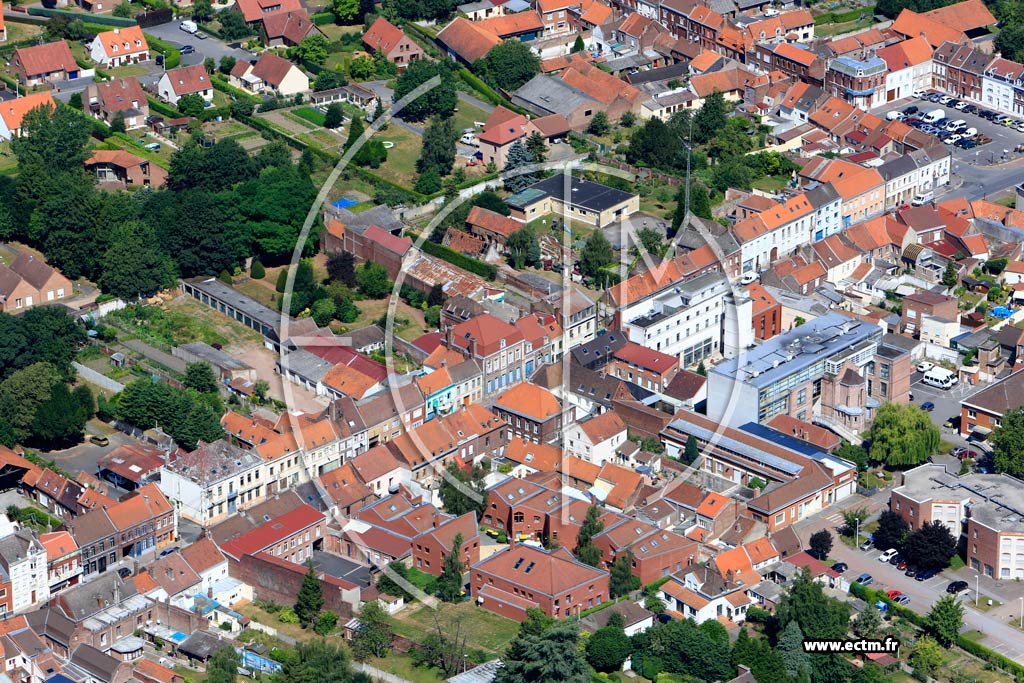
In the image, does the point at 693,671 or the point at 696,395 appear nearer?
the point at 693,671

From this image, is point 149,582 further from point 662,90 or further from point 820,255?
point 662,90

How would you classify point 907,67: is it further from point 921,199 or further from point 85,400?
point 85,400

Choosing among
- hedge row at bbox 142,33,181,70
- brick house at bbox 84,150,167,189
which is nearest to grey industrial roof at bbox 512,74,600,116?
hedge row at bbox 142,33,181,70

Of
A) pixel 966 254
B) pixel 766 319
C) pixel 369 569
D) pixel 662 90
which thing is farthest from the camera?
pixel 662 90

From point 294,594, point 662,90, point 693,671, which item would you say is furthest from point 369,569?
point 662,90

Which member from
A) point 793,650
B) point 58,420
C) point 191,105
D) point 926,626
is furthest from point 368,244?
point 926,626

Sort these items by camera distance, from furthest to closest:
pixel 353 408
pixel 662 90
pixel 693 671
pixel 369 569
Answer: pixel 662 90
pixel 353 408
pixel 369 569
pixel 693 671
